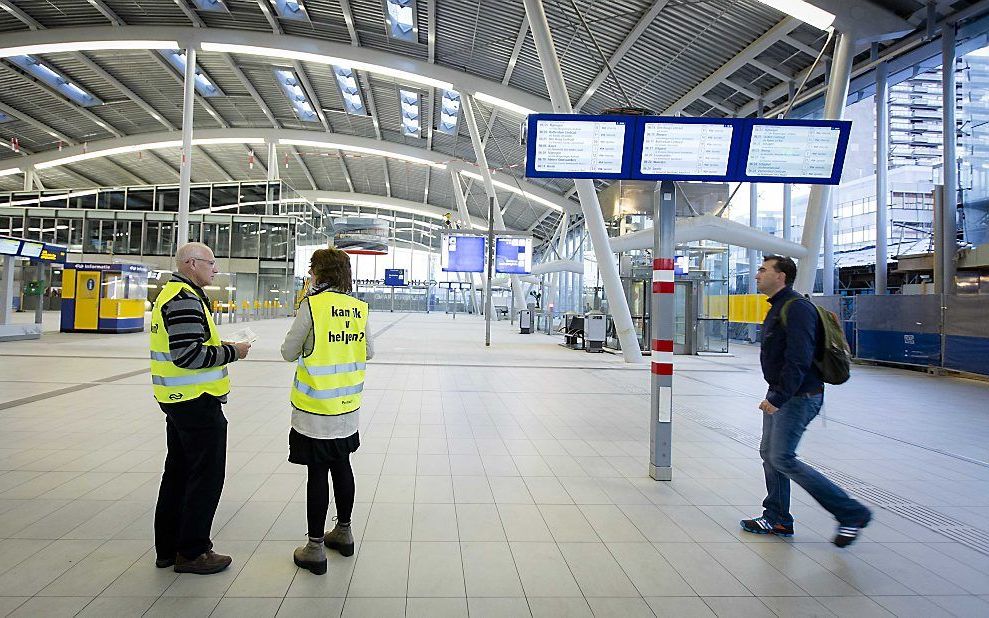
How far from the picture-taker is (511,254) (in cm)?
2584

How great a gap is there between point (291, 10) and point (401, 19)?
4.73 meters

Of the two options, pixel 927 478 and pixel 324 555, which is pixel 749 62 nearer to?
pixel 927 478

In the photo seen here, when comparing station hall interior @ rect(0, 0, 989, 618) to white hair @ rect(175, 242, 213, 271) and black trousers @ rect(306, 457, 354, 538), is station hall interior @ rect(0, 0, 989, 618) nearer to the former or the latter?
white hair @ rect(175, 242, 213, 271)

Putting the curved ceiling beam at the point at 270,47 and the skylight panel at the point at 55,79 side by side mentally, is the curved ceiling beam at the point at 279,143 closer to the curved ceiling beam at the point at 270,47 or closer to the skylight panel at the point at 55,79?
the skylight panel at the point at 55,79

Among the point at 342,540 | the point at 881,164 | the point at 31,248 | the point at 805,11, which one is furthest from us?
the point at 881,164

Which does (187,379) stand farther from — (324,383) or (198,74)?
(198,74)

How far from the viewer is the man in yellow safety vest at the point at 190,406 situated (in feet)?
9.41

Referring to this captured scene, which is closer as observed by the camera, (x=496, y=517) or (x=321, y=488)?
(x=321, y=488)

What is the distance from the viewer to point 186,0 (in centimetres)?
2389

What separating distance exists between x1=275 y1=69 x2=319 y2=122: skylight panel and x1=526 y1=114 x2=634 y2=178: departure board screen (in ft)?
90.7

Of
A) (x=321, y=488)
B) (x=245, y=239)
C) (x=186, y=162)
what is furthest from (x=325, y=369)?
(x=245, y=239)

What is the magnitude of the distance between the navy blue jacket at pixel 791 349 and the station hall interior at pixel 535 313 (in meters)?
0.53

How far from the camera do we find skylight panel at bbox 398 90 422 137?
101 ft

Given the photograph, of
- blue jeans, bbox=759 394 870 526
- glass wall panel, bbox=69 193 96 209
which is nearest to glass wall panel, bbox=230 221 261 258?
glass wall panel, bbox=69 193 96 209
